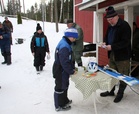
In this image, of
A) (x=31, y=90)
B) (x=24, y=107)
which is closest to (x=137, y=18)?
(x=31, y=90)

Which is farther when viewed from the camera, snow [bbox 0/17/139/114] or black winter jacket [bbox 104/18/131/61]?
snow [bbox 0/17/139/114]

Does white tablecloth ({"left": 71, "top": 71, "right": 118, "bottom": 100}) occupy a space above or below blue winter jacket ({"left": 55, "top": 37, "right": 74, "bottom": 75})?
below

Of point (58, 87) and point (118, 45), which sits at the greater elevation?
point (118, 45)

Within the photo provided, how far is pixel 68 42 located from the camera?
3.25 meters

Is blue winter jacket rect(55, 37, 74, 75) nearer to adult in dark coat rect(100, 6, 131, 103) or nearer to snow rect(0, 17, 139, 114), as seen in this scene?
adult in dark coat rect(100, 6, 131, 103)

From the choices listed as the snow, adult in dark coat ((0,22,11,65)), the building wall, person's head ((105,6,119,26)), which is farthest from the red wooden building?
adult in dark coat ((0,22,11,65))

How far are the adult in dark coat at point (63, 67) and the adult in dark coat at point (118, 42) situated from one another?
676 millimetres

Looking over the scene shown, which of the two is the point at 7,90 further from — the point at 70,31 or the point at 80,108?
the point at 70,31

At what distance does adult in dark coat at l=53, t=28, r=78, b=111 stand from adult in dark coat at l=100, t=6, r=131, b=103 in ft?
2.22

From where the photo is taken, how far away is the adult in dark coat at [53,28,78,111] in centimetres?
313

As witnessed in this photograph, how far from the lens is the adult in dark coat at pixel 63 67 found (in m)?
3.13

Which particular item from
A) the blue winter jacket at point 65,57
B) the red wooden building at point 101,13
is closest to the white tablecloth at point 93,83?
the blue winter jacket at point 65,57

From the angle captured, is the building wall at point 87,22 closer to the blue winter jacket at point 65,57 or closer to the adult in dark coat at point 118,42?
the adult in dark coat at point 118,42

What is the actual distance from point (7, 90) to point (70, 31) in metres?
2.65
